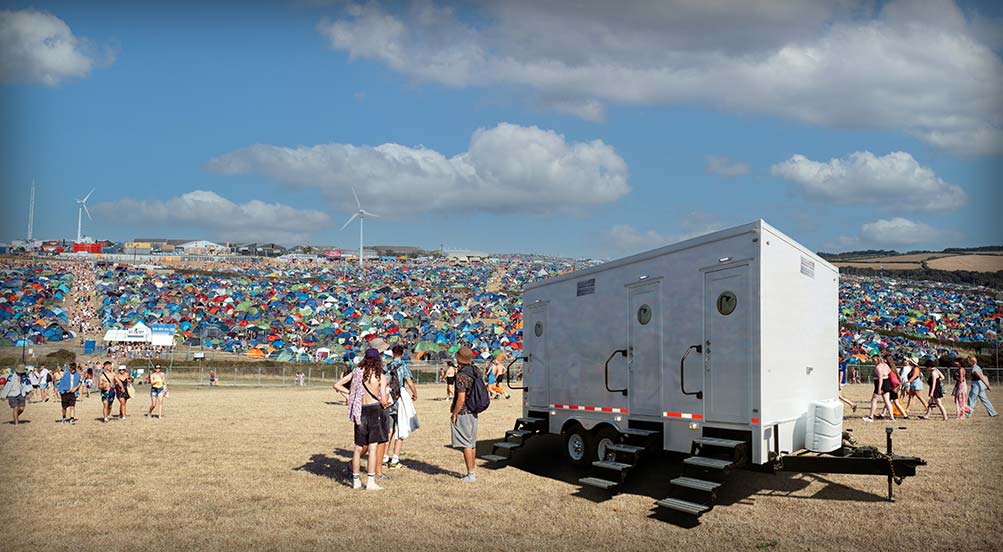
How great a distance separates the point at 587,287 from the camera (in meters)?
11.0

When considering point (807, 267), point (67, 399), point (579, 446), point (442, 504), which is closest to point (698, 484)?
Answer: point (442, 504)

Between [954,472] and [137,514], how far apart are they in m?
10.6

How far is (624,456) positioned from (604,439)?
1075 millimetres

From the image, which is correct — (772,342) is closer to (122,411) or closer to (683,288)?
(683,288)

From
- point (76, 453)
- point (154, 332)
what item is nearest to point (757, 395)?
point (76, 453)

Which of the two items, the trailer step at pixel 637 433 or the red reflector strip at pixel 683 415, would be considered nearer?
the red reflector strip at pixel 683 415

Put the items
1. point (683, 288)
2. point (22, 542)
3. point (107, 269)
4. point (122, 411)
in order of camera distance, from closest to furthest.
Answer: point (22, 542)
point (683, 288)
point (122, 411)
point (107, 269)

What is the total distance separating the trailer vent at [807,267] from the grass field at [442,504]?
2.73 metres

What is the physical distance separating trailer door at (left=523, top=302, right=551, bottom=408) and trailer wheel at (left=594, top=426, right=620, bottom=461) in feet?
4.90

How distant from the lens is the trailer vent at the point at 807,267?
8.97 metres

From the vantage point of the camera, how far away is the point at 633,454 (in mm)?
9031

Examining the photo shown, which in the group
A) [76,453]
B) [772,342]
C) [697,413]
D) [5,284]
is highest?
[5,284]

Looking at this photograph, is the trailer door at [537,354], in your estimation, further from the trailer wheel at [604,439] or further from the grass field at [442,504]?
the trailer wheel at [604,439]

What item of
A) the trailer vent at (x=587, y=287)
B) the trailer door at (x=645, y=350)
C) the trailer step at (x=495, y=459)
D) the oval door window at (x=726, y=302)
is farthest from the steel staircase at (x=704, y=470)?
the trailer step at (x=495, y=459)
